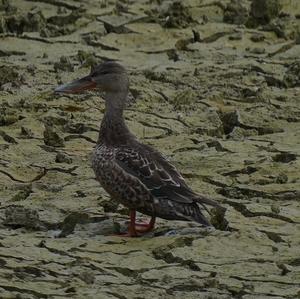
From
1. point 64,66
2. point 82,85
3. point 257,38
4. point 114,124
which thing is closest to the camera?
point 114,124

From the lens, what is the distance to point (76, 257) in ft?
23.8

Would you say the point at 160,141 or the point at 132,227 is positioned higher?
the point at 132,227

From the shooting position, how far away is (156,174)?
7.94 metres

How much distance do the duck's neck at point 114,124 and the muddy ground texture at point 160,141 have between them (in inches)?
18.3

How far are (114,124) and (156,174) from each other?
27.4 inches

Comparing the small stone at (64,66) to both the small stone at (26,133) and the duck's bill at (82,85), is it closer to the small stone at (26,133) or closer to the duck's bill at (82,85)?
the small stone at (26,133)

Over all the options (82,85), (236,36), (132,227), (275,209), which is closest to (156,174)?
(132,227)

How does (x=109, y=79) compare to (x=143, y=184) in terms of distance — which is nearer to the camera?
(x=143, y=184)

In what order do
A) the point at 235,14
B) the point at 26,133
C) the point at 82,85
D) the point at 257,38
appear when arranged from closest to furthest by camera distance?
the point at 82,85, the point at 26,133, the point at 257,38, the point at 235,14

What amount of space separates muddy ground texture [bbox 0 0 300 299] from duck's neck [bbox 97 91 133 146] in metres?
0.47

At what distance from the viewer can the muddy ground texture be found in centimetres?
709

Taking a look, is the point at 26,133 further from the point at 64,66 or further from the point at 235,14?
the point at 235,14

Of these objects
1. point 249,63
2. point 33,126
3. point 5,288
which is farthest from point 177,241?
point 249,63

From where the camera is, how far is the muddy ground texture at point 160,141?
709 centimetres
